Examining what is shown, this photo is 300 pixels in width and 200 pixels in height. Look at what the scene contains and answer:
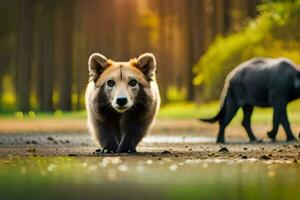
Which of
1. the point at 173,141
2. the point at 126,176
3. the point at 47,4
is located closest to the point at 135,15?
the point at 47,4

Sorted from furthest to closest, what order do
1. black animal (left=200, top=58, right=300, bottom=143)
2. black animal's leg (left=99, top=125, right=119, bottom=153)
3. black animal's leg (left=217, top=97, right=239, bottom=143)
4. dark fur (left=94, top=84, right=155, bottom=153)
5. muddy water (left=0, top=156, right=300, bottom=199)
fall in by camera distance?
black animal's leg (left=217, top=97, right=239, bottom=143) < black animal (left=200, top=58, right=300, bottom=143) < black animal's leg (left=99, top=125, right=119, bottom=153) < dark fur (left=94, top=84, right=155, bottom=153) < muddy water (left=0, top=156, right=300, bottom=199)

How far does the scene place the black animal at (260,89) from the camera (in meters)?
22.8

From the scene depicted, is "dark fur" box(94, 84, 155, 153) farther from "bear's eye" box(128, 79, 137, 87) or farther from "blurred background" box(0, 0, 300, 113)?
"blurred background" box(0, 0, 300, 113)

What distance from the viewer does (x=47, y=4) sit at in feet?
176

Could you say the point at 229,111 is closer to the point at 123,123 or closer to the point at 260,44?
the point at 123,123

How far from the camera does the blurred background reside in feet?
140

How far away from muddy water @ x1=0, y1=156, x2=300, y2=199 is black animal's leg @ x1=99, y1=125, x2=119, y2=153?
0.83 metres

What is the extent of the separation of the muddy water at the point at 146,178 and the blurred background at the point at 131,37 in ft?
80.2

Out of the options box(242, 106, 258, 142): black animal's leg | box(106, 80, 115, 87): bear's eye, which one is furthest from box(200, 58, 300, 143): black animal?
box(106, 80, 115, 87): bear's eye

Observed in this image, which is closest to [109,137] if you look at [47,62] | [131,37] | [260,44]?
[260,44]

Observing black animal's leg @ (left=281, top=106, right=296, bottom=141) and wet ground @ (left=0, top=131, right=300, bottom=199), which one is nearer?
wet ground @ (left=0, top=131, right=300, bottom=199)

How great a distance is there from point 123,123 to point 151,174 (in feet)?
11.9

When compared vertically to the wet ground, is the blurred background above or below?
below

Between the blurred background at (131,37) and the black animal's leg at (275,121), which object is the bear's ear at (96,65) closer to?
the black animal's leg at (275,121)
